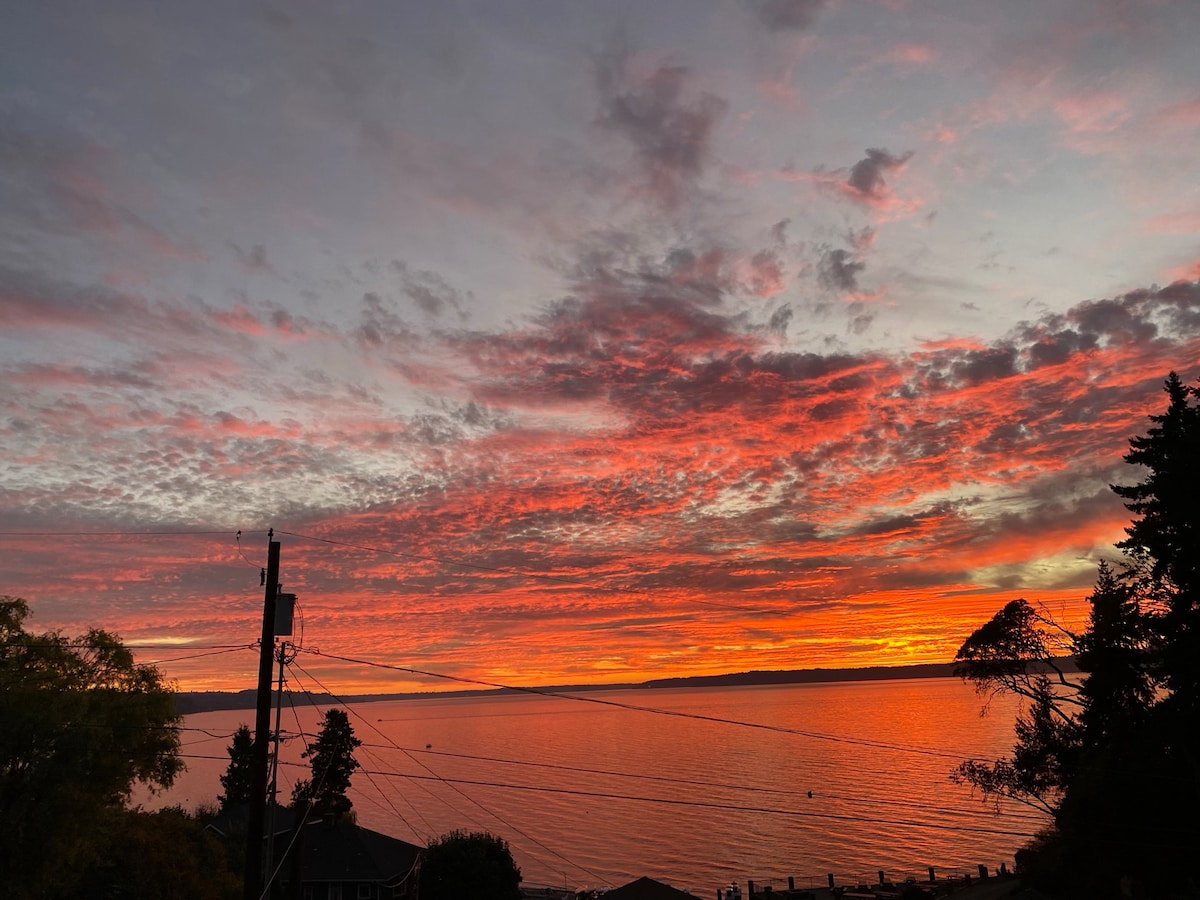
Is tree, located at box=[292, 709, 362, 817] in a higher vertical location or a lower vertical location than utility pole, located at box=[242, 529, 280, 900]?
lower

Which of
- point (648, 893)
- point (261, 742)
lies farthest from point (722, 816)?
point (261, 742)

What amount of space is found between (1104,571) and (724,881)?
55.8 meters

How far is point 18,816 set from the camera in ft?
118

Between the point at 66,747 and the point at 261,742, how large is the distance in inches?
988

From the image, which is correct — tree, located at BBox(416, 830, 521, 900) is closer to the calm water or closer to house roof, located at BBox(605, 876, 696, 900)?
the calm water

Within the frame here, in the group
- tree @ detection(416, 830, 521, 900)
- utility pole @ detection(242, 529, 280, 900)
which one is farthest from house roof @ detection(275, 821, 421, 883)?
utility pole @ detection(242, 529, 280, 900)

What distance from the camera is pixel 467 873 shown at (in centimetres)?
5850

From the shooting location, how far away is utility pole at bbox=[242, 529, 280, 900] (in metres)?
19.5

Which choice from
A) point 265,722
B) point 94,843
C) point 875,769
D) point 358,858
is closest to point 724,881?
point 358,858

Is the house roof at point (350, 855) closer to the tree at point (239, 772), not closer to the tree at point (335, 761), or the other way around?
the tree at point (335, 761)

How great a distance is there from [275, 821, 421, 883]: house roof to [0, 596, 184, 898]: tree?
1526 cm

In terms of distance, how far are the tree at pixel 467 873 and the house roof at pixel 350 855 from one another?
6.62 ft

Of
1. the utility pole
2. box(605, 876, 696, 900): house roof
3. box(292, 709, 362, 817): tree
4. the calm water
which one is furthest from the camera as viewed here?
the calm water

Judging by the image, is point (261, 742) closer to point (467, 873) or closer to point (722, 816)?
point (467, 873)
